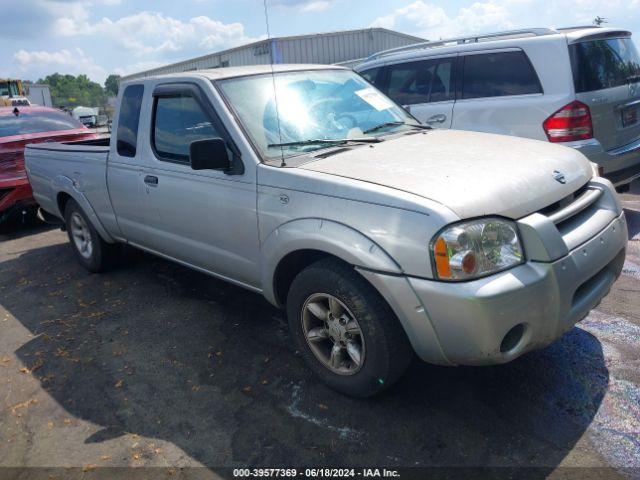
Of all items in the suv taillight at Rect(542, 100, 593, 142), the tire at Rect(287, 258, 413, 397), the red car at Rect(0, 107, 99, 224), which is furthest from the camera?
the red car at Rect(0, 107, 99, 224)

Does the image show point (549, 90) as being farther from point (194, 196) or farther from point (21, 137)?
point (21, 137)

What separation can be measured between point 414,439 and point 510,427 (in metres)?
0.48

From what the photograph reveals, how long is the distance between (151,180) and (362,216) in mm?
2087

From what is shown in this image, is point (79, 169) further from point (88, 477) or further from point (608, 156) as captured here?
point (608, 156)

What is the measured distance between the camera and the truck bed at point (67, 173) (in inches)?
186

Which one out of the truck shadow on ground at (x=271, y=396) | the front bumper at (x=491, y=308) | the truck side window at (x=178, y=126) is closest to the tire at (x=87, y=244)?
the truck shadow on ground at (x=271, y=396)

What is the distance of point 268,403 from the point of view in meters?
3.01

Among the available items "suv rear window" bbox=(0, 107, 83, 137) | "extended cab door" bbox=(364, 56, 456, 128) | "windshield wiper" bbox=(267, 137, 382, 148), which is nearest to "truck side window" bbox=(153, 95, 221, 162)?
"windshield wiper" bbox=(267, 137, 382, 148)

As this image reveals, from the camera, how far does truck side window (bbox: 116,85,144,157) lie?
14.0ft

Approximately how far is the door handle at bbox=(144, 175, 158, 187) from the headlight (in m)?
2.41

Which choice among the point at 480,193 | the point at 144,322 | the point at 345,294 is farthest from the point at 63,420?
the point at 480,193

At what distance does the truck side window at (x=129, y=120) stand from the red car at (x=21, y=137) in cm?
346

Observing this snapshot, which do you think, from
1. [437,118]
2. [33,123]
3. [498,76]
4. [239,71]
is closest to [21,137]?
[33,123]

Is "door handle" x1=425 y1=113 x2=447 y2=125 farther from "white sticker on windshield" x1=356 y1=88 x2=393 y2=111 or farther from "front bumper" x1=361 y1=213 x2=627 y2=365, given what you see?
"front bumper" x1=361 y1=213 x2=627 y2=365
